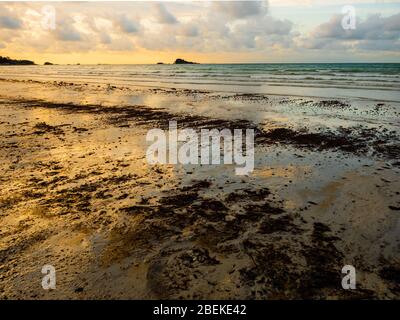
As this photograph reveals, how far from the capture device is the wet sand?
3.43 metres

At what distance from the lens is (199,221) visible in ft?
15.4

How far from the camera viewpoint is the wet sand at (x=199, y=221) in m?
3.43

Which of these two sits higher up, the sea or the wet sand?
the sea

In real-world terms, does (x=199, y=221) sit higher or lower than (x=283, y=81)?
lower

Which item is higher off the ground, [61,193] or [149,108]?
[149,108]

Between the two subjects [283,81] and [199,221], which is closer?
[199,221]

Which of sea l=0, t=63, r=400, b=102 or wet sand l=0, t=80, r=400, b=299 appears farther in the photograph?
sea l=0, t=63, r=400, b=102

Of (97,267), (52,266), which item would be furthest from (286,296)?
(52,266)

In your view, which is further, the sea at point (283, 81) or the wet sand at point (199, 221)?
the sea at point (283, 81)

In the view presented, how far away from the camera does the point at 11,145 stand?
8789 mm

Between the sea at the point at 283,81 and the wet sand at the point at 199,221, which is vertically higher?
the sea at the point at 283,81

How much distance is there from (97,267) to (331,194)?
3994 mm

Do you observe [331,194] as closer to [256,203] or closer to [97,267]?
[256,203]
